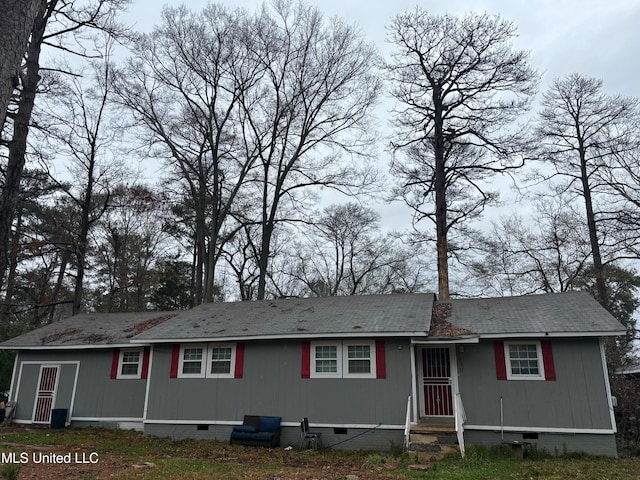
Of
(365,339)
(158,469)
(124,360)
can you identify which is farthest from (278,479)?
(124,360)

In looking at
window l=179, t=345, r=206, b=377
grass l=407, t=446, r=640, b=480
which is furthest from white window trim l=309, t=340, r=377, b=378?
window l=179, t=345, r=206, b=377

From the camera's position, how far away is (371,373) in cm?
1184

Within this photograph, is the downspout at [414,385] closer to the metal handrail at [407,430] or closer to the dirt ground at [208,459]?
the metal handrail at [407,430]

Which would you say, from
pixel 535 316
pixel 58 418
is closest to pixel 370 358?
pixel 535 316

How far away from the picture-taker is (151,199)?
79.8 feet

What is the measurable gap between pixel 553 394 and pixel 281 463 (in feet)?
20.5

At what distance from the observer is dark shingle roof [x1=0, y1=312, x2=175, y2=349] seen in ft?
50.7

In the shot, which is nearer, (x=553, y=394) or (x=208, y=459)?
(x=208, y=459)

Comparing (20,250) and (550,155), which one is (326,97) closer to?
(550,155)

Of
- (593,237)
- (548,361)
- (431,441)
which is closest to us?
(431,441)

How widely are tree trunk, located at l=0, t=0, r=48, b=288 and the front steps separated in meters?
9.91

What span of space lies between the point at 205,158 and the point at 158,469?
61.6ft

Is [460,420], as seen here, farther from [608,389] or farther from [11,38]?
[11,38]

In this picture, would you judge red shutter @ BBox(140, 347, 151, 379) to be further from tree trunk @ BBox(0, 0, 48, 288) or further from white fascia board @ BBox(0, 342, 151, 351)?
tree trunk @ BBox(0, 0, 48, 288)
